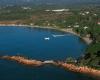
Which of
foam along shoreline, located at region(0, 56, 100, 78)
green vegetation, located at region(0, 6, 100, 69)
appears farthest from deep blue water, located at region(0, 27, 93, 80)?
green vegetation, located at region(0, 6, 100, 69)

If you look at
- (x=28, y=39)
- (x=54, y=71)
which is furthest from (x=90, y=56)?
(x=28, y=39)

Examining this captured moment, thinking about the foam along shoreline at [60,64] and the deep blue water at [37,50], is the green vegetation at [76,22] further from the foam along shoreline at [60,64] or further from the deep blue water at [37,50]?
the deep blue water at [37,50]

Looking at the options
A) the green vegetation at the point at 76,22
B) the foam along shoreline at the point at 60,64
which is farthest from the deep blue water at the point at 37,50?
the green vegetation at the point at 76,22

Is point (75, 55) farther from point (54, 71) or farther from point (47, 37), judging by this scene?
point (47, 37)

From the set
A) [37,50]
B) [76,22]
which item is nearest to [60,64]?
[37,50]

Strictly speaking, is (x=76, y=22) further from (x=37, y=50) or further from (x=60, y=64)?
(x=60, y=64)

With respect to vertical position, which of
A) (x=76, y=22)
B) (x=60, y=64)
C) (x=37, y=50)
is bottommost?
(x=76, y=22)

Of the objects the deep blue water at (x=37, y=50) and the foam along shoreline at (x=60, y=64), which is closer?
the deep blue water at (x=37, y=50)

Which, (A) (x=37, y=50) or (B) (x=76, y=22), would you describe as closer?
(A) (x=37, y=50)

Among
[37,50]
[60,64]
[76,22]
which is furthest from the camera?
[76,22]
